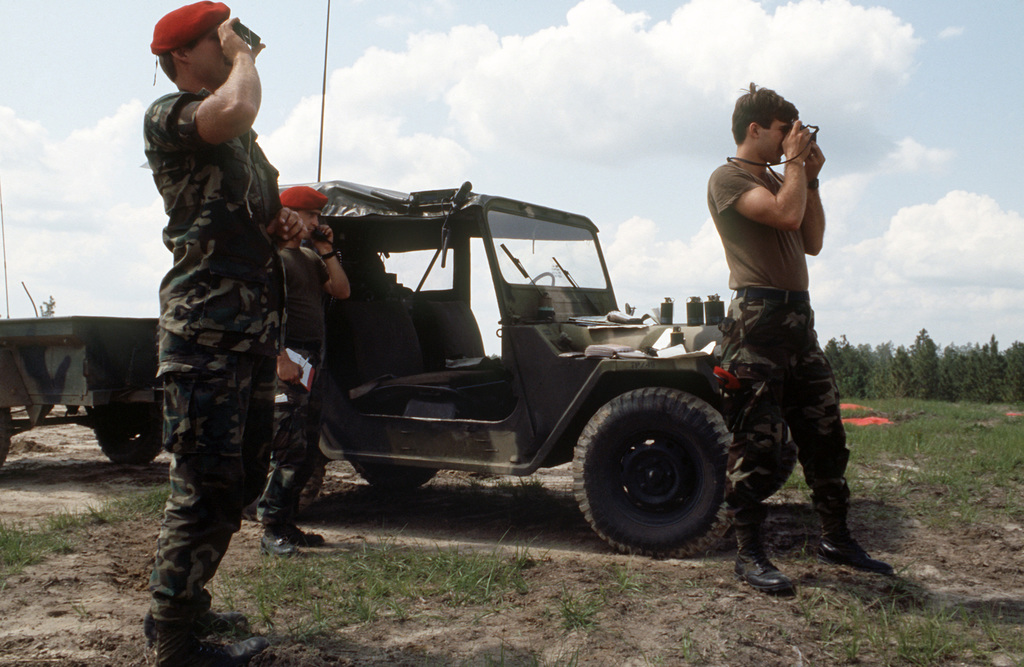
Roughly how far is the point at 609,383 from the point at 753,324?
104cm

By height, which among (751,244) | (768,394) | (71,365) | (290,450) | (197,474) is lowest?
(290,450)

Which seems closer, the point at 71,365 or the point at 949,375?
the point at 71,365

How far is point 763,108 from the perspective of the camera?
3.04m

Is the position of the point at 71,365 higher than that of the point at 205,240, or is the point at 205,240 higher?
the point at 205,240

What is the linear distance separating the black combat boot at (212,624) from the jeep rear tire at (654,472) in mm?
1648

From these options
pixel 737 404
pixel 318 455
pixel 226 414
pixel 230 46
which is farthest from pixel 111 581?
pixel 737 404

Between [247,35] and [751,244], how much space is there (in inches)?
73.7

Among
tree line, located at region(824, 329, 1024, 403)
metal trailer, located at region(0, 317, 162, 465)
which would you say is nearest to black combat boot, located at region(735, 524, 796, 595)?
metal trailer, located at region(0, 317, 162, 465)

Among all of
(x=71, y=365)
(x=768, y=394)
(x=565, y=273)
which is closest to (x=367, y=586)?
(x=768, y=394)

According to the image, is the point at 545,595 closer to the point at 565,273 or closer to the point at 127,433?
the point at 565,273

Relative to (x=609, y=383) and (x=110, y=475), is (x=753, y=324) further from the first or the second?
(x=110, y=475)

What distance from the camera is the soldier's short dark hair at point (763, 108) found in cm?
304

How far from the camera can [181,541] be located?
214 cm

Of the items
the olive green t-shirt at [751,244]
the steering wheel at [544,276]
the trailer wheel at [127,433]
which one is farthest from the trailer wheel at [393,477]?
the olive green t-shirt at [751,244]
